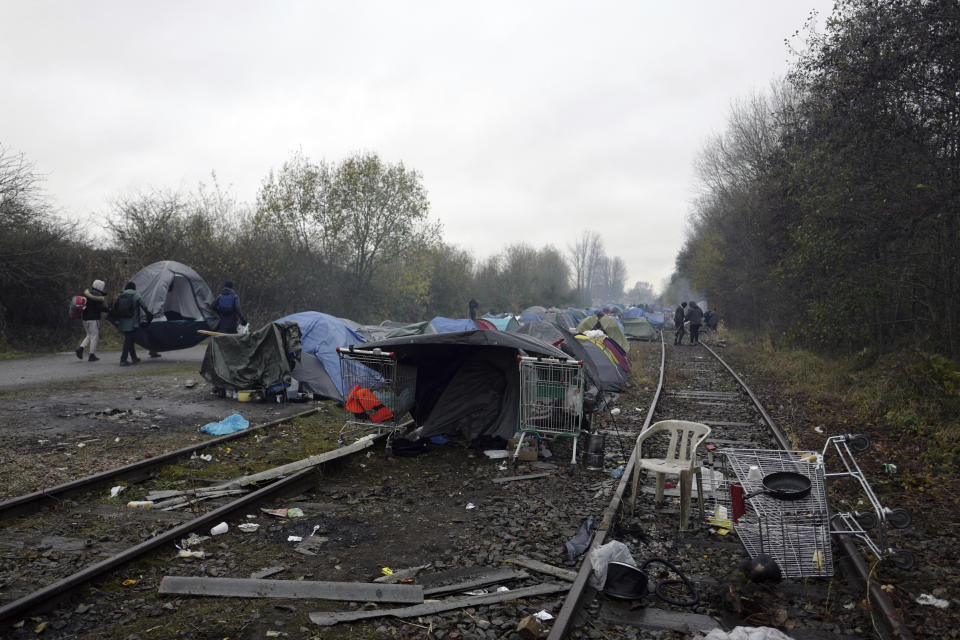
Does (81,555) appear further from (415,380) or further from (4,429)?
(4,429)

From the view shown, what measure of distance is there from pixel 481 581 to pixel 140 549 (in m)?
2.64

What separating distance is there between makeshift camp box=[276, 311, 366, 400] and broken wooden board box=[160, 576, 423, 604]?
7922mm

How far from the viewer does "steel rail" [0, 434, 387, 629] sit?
3.70 meters

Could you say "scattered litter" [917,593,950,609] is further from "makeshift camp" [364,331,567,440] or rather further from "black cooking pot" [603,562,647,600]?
"makeshift camp" [364,331,567,440]

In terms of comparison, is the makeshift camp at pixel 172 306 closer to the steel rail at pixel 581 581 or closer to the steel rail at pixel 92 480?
the steel rail at pixel 92 480

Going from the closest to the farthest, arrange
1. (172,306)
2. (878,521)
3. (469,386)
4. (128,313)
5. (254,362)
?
(878,521)
(469,386)
(254,362)
(128,313)
(172,306)

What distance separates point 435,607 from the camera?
4020mm

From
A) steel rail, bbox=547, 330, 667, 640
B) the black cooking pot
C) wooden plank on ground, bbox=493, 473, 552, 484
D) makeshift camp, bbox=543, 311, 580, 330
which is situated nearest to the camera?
steel rail, bbox=547, 330, 667, 640

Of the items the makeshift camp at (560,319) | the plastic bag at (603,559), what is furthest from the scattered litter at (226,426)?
the makeshift camp at (560,319)

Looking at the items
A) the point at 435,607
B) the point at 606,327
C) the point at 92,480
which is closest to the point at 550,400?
the point at 435,607

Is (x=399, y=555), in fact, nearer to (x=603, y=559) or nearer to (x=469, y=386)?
(x=603, y=559)

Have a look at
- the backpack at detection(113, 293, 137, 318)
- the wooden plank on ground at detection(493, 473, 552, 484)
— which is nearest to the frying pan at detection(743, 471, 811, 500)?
the wooden plank on ground at detection(493, 473, 552, 484)

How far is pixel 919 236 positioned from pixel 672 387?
238 inches

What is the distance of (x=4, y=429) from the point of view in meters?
8.47
